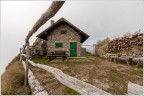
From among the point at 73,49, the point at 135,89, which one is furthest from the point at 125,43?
the point at 135,89

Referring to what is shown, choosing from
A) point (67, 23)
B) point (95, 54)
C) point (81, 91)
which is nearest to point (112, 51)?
point (95, 54)

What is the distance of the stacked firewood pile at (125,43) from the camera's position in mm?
22756

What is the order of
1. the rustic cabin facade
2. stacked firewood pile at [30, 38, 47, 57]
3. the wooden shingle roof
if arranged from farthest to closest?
1. stacked firewood pile at [30, 38, 47, 57]
2. the rustic cabin facade
3. the wooden shingle roof

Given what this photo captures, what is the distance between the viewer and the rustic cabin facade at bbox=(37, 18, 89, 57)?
26.8 meters

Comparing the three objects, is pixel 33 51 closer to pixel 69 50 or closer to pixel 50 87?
pixel 69 50

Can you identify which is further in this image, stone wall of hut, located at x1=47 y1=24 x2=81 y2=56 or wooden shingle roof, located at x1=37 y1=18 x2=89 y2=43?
stone wall of hut, located at x1=47 y1=24 x2=81 y2=56

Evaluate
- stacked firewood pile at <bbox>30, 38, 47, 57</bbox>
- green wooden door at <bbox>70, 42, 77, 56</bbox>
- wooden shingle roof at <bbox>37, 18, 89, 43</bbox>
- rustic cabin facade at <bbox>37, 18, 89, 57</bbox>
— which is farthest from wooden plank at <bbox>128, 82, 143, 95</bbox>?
stacked firewood pile at <bbox>30, 38, 47, 57</bbox>

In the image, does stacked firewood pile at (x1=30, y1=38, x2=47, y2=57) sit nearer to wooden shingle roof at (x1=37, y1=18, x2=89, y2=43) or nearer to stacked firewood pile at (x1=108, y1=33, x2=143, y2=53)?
wooden shingle roof at (x1=37, y1=18, x2=89, y2=43)

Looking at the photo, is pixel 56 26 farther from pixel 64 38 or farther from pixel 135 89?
pixel 135 89

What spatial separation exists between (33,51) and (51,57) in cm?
445

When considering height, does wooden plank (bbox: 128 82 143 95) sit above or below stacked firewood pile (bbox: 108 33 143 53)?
below

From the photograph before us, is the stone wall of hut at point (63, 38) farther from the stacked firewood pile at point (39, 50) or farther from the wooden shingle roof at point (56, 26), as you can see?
the stacked firewood pile at point (39, 50)

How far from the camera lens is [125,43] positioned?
25188 mm

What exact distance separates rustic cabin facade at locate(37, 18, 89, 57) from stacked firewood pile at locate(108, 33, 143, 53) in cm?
410
